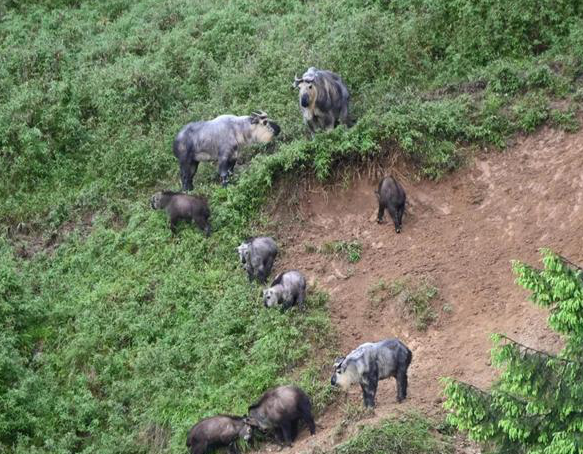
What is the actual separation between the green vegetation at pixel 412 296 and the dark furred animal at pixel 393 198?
1.32m

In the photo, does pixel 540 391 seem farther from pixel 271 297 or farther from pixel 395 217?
pixel 395 217

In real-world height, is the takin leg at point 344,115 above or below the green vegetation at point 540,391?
below

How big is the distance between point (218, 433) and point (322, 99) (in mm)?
6911

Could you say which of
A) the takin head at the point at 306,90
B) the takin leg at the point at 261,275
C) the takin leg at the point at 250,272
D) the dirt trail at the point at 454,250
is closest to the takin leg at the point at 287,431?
the dirt trail at the point at 454,250

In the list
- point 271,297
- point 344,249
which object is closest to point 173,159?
point 344,249

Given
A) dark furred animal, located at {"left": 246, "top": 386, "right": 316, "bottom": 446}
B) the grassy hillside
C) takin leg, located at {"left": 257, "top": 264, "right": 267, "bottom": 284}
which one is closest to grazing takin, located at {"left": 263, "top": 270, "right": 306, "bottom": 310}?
the grassy hillside

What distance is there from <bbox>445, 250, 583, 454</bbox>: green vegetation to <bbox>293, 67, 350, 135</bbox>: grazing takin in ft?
29.9

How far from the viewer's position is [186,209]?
18781 millimetres

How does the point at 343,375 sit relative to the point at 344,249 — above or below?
above

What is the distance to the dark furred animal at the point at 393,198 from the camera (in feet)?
58.3

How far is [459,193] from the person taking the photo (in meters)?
18.5

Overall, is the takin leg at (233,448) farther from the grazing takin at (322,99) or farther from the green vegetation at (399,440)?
the grazing takin at (322,99)

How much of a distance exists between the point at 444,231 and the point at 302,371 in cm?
376

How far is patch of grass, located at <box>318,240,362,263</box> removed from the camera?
1769 centimetres
